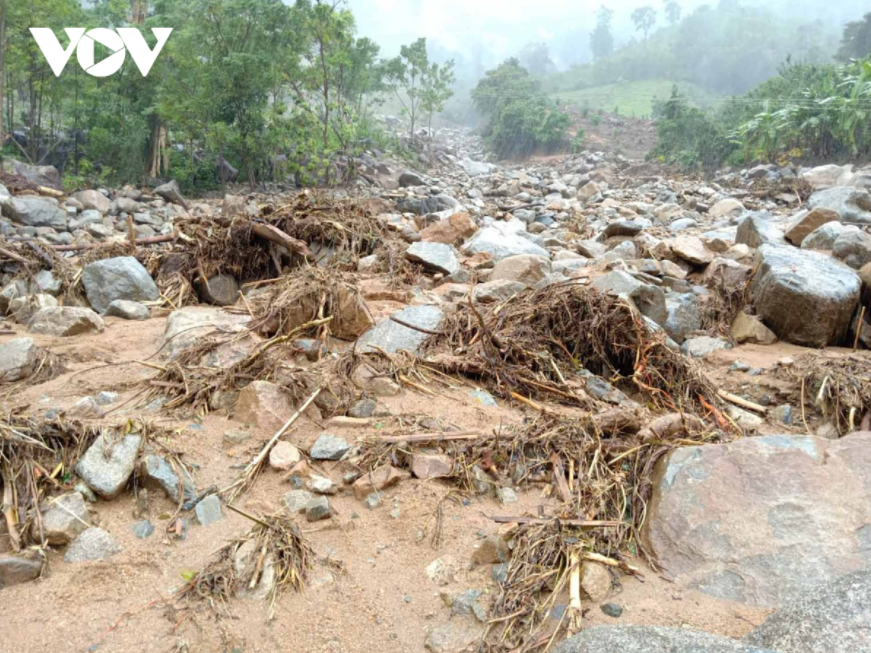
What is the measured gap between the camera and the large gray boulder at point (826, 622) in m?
1.28

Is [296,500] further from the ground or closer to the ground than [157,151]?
closer to the ground

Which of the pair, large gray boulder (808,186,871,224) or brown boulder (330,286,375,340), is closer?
brown boulder (330,286,375,340)

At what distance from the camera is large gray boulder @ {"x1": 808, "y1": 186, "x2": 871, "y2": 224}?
680 centimetres

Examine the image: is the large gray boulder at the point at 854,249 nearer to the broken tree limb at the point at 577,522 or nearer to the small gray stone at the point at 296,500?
the broken tree limb at the point at 577,522

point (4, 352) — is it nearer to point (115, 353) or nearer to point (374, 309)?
point (115, 353)

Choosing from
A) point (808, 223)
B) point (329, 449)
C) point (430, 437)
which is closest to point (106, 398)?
point (329, 449)

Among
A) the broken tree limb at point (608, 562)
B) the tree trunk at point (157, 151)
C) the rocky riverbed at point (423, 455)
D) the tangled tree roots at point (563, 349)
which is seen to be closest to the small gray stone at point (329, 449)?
the rocky riverbed at point (423, 455)

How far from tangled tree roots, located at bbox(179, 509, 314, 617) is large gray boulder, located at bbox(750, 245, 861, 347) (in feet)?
12.4

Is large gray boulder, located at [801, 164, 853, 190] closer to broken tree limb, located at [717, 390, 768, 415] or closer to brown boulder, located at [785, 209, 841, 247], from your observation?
brown boulder, located at [785, 209, 841, 247]

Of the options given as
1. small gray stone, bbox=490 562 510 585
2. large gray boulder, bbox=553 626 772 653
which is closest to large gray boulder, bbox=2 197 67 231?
small gray stone, bbox=490 562 510 585

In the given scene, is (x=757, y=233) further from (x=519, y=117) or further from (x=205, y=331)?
(x=519, y=117)

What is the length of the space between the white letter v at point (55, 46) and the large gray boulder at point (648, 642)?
12792mm

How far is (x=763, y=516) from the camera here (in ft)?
6.38

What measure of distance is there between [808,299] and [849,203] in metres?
3.71
